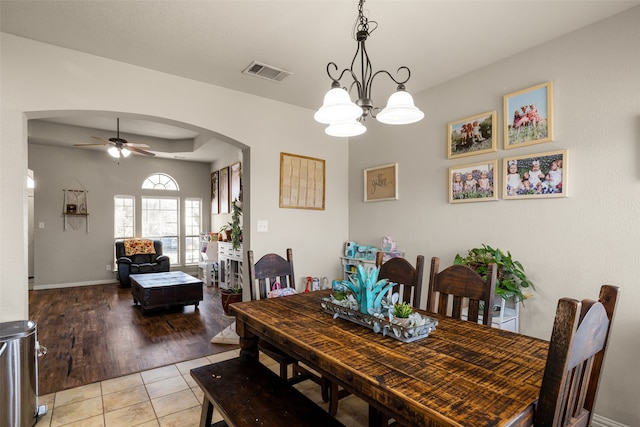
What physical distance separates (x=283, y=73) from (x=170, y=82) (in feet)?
3.49

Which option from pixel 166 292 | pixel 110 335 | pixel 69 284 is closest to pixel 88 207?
pixel 69 284

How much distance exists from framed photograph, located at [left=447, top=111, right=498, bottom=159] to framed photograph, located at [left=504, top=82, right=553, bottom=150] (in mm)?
123

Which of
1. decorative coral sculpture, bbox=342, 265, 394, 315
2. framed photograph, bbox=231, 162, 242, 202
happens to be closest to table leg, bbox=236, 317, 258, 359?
decorative coral sculpture, bbox=342, 265, 394, 315

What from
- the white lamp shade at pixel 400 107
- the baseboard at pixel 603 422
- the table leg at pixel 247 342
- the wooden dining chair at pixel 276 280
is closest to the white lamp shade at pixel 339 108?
the white lamp shade at pixel 400 107

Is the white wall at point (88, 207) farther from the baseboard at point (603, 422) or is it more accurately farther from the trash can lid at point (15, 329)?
the baseboard at point (603, 422)

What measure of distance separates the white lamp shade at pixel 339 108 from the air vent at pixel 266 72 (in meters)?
1.43

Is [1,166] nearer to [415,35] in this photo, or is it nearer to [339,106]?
[339,106]

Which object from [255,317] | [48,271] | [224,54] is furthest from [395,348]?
[48,271]

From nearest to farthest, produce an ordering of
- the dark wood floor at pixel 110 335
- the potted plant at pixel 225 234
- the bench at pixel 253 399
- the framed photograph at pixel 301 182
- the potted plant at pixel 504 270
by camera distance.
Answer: the bench at pixel 253 399, the potted plant at pixel 504 270, the dark wood floor at pixel 110 335, the framed photograph at pixel 301 182, the potted plant at pixel 225 234

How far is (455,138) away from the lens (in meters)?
3.01

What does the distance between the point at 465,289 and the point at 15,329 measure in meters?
2.78

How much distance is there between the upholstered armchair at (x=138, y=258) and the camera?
253 inches

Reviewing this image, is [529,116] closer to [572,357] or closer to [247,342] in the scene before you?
[572,357]

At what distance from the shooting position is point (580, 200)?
225 centimetres
